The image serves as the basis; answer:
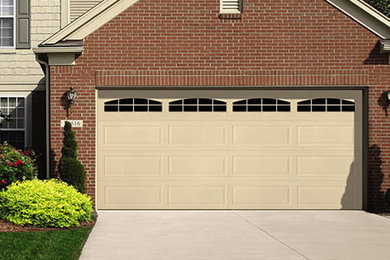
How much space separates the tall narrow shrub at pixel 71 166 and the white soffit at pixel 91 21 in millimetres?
2354

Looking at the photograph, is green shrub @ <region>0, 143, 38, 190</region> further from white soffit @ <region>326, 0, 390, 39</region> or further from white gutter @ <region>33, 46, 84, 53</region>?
white soffit @ <region>326, 0, 390, 39</region>

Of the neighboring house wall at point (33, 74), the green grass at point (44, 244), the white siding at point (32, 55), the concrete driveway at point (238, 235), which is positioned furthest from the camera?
the white siding at point (32, 55)

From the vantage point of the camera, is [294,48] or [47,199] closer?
[47,199]

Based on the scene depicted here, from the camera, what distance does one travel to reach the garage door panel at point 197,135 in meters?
12.9

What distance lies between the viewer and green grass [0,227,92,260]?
752 centimetres

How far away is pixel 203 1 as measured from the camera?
42.0 feet

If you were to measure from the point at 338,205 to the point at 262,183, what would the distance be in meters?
2.00

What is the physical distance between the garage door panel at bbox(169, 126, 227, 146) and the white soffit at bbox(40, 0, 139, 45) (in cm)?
317

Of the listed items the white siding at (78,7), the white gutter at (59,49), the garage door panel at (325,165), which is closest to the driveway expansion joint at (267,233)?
the garage door panel at (325,165)

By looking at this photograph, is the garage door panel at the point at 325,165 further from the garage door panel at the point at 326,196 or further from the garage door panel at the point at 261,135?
the garage door panel at the point at 261,135

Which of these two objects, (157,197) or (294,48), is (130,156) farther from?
(294,48)

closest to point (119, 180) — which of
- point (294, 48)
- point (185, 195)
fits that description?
point (185, 195)

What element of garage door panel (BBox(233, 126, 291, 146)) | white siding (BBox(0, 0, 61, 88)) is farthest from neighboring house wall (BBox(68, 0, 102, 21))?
garage door panel (BBox(233, 126, 291, 146))

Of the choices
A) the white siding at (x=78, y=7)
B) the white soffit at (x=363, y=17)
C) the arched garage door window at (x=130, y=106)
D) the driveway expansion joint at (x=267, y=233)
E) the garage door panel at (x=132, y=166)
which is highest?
the white siding at (x=78, y=7)
